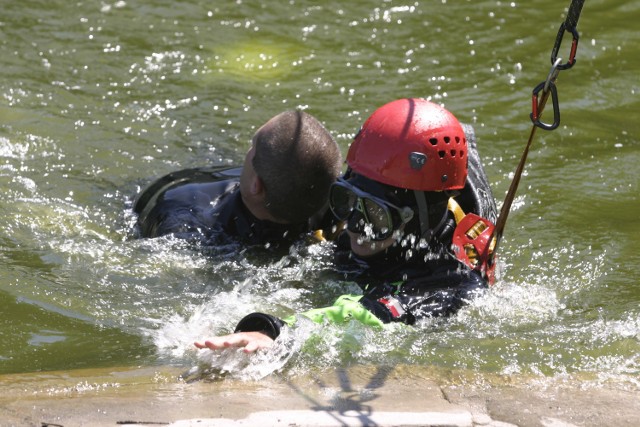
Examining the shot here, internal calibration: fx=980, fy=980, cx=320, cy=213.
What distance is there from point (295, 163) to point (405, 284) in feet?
3.37

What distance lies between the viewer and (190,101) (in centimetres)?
824

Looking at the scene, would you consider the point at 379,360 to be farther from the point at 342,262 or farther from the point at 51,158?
the point at 51,158

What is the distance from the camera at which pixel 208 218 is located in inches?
228

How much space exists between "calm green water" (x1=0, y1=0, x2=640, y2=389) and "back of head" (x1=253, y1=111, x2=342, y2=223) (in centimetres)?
32

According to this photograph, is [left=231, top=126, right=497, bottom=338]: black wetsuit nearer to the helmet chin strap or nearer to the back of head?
the helmet chin strap

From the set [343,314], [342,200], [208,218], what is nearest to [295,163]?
[342,200]

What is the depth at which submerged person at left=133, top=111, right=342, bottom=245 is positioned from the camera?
18.0ft

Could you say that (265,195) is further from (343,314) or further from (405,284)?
(343,314)

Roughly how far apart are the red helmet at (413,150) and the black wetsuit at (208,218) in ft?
3.07

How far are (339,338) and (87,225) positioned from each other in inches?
95.9

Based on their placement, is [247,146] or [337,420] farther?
[247,146]

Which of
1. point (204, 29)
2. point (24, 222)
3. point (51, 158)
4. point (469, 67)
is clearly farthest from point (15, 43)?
point (469, 67)

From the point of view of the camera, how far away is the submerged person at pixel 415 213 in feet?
15.8

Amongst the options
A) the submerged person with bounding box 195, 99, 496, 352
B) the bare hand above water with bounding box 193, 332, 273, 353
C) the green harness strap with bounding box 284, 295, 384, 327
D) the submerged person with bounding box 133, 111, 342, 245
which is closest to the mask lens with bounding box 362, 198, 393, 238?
the submerged person with bounding box 195, 99, 496, 352
